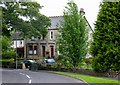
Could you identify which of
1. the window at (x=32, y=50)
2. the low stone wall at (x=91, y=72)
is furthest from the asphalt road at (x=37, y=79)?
the window at (x=32, y=50)

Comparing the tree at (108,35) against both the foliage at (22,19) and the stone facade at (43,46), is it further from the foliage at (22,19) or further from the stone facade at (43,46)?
the stone facade at (43,46)

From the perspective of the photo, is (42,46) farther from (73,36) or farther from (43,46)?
(73,36)

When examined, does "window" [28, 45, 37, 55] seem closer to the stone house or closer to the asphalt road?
the stone house

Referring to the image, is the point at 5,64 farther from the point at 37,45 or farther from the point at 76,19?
the point at 76,19

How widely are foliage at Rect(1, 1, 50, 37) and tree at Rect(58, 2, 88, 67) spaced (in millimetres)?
3980

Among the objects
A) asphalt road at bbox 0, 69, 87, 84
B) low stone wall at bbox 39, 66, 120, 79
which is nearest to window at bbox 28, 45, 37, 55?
low stone wall at bbox 39, 66, 120, 79

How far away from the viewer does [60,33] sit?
37562 mm

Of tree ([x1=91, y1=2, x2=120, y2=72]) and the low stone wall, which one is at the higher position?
tree ([x1=91, y1=2, x2=120, y2=72])

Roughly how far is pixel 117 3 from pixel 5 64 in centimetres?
3574

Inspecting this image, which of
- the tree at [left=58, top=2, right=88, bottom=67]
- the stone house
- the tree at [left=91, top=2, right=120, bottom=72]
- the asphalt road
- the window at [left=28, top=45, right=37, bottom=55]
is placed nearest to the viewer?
the tree at [left=91, top=2, right=120, bottom=72]

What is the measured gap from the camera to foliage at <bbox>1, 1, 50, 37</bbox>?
120ft

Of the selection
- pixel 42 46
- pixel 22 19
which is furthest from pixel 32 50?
pixel 22 19

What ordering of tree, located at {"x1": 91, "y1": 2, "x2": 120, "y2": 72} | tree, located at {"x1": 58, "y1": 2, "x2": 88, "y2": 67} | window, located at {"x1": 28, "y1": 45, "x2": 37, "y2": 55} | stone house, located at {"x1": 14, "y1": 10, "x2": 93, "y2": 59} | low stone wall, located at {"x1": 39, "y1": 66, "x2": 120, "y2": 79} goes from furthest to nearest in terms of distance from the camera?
window, located at {"x1": 28, "y1": 45, "x2": 37, "y2": 55}
stone house, located at {"x1": 14, "y1": 10, "x2": 93, "y2": 59}
tree, located at {"x1": 58, "y1": 2, "x2": 88, "y2": 67}
low stone wall, located at {"x1": 39, "y1": 66, "x2": 120, "y2": 79}
tree, located at {"x1": 91, "y1": 2, "x2": 120, "y2": 72}

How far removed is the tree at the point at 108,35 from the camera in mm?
20670
